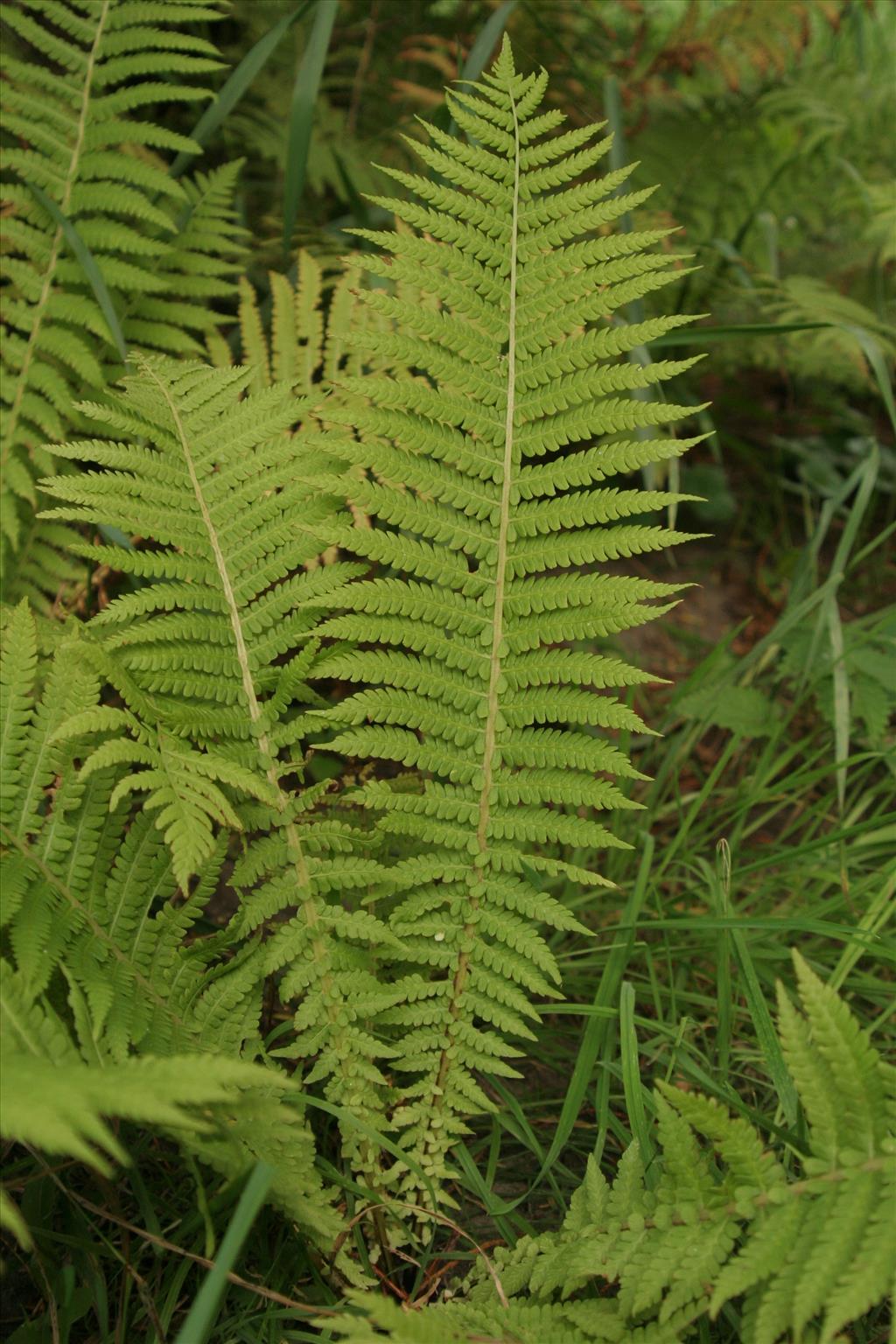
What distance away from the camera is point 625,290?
153cm

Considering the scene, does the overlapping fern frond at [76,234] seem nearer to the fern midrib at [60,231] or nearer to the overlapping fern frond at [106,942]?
the fern midrib at [60,231]

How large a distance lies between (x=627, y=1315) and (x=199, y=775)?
2.77 feet

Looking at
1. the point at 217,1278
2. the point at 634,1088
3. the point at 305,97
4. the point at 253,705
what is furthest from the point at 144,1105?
the point at 305,97

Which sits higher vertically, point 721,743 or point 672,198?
point 672,198

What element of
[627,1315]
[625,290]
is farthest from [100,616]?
[627,1315]

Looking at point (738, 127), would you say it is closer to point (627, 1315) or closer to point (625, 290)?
point (625, 290)

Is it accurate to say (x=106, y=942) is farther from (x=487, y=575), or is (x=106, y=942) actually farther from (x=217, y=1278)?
(x=487, y=575)

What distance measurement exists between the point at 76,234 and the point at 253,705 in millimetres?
1050

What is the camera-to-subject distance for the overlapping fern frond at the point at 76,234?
200 centimetres

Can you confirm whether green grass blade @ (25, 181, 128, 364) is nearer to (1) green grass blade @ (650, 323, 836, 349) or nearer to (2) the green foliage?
(2) the green foliage

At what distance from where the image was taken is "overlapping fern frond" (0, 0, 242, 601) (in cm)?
200

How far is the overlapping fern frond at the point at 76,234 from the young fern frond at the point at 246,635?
0.48m

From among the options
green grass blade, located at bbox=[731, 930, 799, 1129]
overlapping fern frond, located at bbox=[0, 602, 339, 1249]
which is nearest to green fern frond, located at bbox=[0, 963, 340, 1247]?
overlapping fern frond, located at bbox=[0, 602, 339, 1249]

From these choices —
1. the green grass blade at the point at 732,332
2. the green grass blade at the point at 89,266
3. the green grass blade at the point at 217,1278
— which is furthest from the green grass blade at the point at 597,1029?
the green grass blade at the point at 89,266
